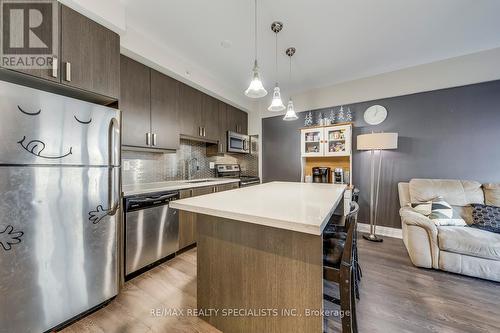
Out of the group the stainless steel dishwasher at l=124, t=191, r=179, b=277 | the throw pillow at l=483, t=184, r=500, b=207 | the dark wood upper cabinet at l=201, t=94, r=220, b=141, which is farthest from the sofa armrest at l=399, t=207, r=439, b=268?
the dark wood upper cabinet at l=201, t=94, r=220, b=141

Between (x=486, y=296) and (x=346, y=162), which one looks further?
(x=346, y=162)

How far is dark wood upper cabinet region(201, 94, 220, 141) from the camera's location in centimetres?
330

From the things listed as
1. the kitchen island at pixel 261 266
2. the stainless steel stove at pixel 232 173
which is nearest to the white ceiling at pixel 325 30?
the stainless steel stove at pixel 232 173

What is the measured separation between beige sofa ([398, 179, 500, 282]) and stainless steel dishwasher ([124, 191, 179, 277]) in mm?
2878

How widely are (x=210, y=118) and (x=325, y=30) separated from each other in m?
2.16

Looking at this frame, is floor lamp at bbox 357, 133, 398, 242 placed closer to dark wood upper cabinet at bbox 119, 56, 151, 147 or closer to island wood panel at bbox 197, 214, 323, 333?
island wood panel at bbox 197, 214, 323, 333

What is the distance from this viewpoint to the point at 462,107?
2.72 meters

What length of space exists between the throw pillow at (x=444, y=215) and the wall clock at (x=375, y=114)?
152 centimetres

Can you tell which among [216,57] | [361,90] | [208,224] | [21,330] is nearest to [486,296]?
[208,224]

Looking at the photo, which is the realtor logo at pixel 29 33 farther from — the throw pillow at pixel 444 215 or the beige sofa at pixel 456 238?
the throw pillow at pixel 444 215

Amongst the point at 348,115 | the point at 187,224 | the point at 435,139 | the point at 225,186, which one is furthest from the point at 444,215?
the point at 187,224

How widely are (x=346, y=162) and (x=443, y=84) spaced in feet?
5.74

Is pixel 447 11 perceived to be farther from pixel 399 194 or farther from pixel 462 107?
pixel 399 194

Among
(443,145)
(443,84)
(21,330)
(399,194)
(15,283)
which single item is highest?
(443,84)
